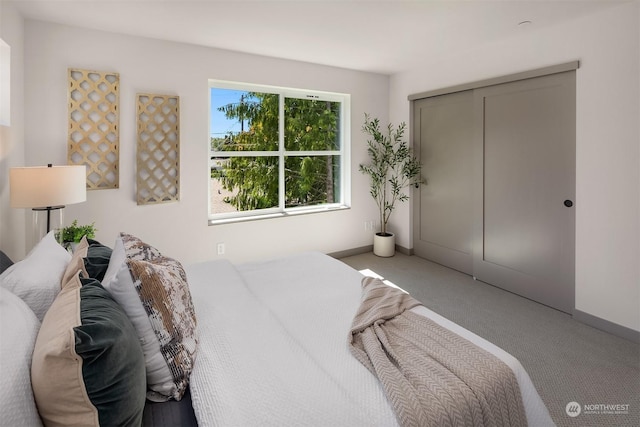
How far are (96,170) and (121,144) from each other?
316 mm

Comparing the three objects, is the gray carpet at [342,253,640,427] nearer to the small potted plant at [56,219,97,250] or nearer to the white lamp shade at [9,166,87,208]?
the small potted plant at [56,219,97,250]

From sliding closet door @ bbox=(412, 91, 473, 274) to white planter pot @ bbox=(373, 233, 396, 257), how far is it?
0.33m

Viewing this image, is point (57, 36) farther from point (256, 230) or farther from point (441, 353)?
point (441, 353)

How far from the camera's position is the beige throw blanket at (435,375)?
1.14 m

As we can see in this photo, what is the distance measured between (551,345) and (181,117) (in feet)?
12.1

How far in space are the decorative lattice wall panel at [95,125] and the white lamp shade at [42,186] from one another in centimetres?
73

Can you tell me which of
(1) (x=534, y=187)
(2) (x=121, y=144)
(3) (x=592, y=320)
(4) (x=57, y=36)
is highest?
(4) (x=57, y=36)

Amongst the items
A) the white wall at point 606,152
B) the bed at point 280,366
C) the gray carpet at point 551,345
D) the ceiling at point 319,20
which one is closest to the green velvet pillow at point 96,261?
the bed at point 280,366

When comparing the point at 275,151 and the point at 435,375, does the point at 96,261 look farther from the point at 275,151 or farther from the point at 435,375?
the point at 275,151

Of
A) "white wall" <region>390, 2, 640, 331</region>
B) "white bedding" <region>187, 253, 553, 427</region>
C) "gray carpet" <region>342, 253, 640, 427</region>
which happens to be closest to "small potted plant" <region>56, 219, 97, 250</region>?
"white bedding" <region>187, 253, 553, 427</region>

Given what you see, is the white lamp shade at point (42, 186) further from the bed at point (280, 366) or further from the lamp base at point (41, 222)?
the bed at point (280, 366)

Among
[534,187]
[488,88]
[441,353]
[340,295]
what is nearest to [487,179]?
[534,187]

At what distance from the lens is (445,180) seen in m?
4.26

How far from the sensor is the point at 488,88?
3627mm
